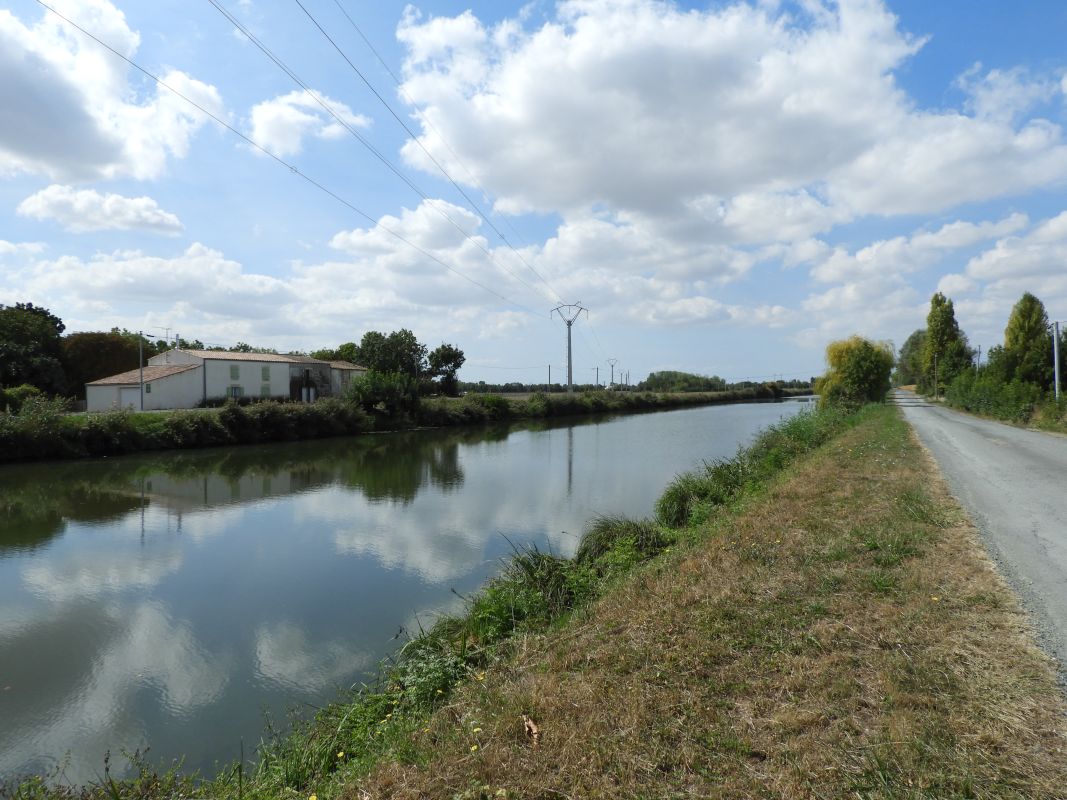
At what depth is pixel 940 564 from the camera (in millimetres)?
5160

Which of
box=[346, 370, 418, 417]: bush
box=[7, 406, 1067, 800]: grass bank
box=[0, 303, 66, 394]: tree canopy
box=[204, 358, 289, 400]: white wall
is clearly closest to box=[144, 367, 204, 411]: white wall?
box=[204, 358, 289, 400]: white wall

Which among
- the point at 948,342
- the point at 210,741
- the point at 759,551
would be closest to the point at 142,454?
the point at 210,741

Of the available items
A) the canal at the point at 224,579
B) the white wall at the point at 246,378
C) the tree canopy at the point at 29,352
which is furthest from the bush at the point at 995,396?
the tree canopy at the point at 29,352

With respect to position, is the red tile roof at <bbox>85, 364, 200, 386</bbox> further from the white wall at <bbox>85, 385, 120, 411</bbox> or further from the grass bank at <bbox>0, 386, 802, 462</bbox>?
the grass bank at <bbox>0, 386, 802, 462</bbox>

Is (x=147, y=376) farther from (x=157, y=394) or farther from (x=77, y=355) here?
(x=77, y=355)

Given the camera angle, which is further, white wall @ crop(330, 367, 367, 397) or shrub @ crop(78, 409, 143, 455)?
white wall @ crop(330, 367, 367, 397)

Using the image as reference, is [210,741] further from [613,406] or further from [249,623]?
[613,406]

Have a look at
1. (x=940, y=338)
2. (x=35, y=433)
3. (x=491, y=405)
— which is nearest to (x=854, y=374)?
(x=940, y=338)

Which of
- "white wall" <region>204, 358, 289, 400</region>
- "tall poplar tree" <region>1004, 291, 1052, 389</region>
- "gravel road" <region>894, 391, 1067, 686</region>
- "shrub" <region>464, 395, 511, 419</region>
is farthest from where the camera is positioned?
"shrub" <region>464, 395, 511, 419</region>

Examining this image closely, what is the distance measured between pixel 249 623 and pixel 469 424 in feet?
128

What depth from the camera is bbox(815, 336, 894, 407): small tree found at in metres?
Answer: 37.1

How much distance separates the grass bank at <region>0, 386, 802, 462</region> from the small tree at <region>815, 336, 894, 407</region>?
2315cm

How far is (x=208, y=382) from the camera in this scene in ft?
135

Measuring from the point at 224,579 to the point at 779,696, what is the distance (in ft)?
29.2
